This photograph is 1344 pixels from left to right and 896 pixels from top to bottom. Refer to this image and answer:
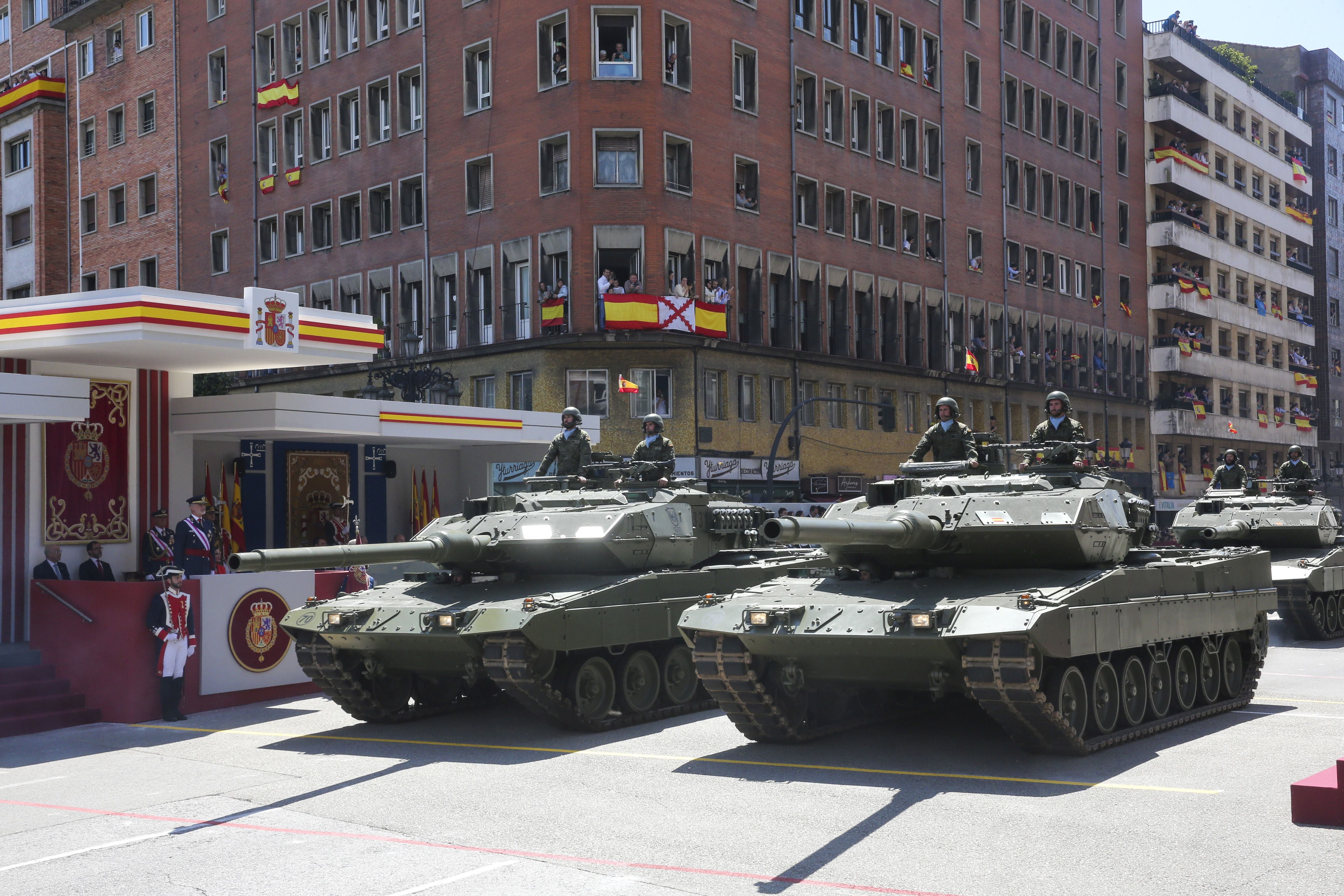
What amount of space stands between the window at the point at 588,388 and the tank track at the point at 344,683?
22349 mm

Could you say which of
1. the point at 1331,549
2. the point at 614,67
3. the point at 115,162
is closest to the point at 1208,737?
the point at 1331,549

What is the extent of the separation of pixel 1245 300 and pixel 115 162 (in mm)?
51300

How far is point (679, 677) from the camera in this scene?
Answer: 52.0 ft

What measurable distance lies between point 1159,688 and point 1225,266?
56.9 metres

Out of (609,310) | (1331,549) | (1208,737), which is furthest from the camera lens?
(609,310)

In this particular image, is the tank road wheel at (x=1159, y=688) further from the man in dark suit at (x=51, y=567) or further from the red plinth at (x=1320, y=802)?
the man in dark suit at (x=51, y=567)

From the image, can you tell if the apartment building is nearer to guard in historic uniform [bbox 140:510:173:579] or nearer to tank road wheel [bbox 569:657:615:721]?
guard in historic uniform [bbox 140:510:173:579]

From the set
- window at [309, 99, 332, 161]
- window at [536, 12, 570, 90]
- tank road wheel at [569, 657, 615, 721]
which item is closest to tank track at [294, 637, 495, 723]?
tank road wheel at [569, 657, 615, 721]

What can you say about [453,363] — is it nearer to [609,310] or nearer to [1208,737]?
[609,310]

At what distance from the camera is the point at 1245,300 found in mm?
68062

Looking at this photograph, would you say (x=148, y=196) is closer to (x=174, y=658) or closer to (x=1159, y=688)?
(x=174, y=658)

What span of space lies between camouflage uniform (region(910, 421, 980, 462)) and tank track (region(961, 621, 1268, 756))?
12.9 feet

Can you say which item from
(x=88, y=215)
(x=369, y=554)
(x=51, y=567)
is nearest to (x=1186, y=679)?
(x=369, y=554)

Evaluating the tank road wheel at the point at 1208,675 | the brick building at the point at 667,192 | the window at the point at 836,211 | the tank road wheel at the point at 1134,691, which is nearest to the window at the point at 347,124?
the brick building at the point at 667,192
